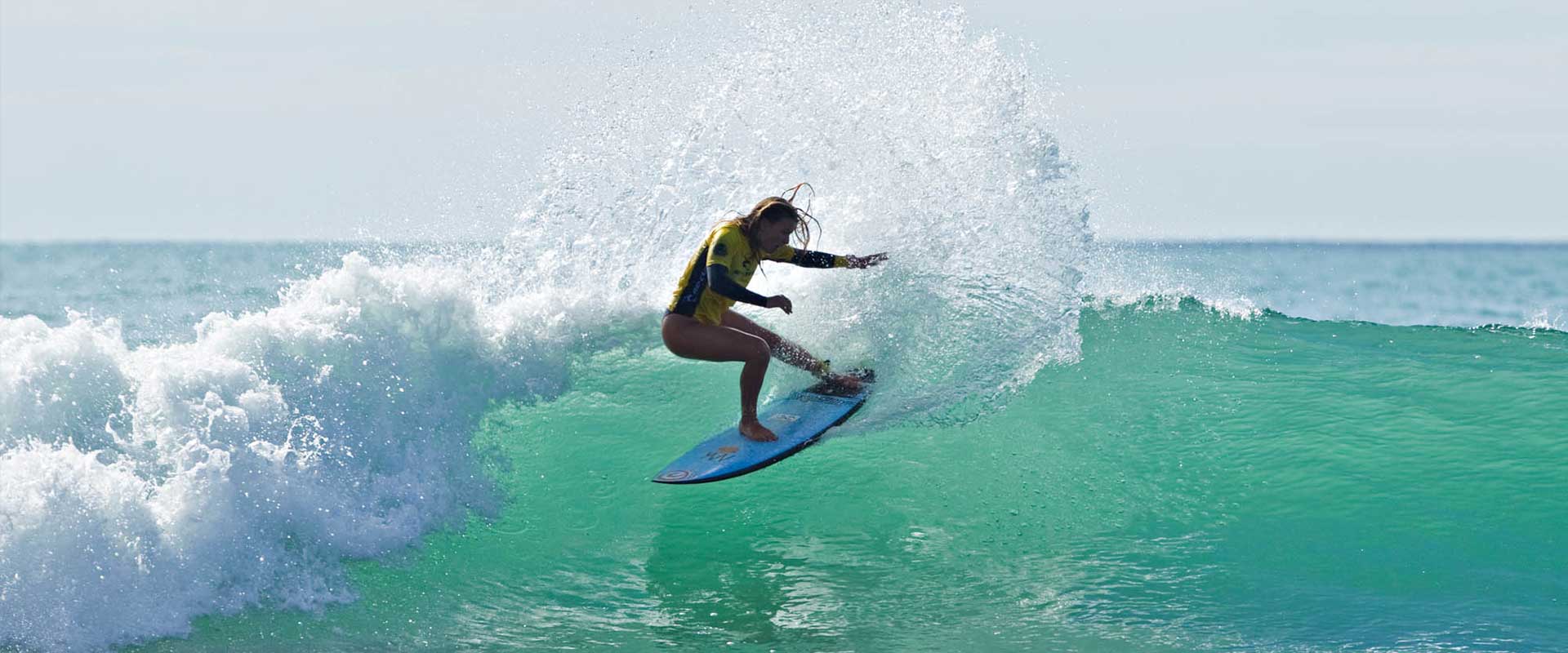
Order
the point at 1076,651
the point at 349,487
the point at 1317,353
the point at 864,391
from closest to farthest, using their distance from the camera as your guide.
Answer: the point at 1076,651 → the point at 349,487 → the point at 864,391 → the point at 1317,353

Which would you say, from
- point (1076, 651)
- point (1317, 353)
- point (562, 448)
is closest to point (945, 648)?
point (1076, 651)

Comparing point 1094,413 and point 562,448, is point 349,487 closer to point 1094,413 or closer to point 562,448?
point 562,448

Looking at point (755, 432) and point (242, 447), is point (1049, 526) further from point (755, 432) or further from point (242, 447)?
point (242, 447)

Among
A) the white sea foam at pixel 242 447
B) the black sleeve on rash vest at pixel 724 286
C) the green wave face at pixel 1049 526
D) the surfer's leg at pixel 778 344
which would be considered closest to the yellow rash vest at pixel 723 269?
the black sleeve on rash vest at pixel 724 286

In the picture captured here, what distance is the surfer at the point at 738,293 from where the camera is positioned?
612 cm

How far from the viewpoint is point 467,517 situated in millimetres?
6699

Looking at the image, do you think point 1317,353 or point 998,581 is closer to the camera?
point 998,581

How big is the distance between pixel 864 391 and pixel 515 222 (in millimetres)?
3071

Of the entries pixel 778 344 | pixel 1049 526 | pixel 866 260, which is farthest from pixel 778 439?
pixel 1049 526

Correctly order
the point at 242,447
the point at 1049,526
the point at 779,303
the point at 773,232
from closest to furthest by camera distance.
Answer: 1. the point at 242,447
2. the point at 779,303
3. the point at 773,232
4. the point at 1049,526

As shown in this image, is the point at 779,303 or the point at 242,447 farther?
the point at 779,303

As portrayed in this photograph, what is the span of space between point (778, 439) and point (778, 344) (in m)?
0.59

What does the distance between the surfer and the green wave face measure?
846mm

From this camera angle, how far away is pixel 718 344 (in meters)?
6.38
